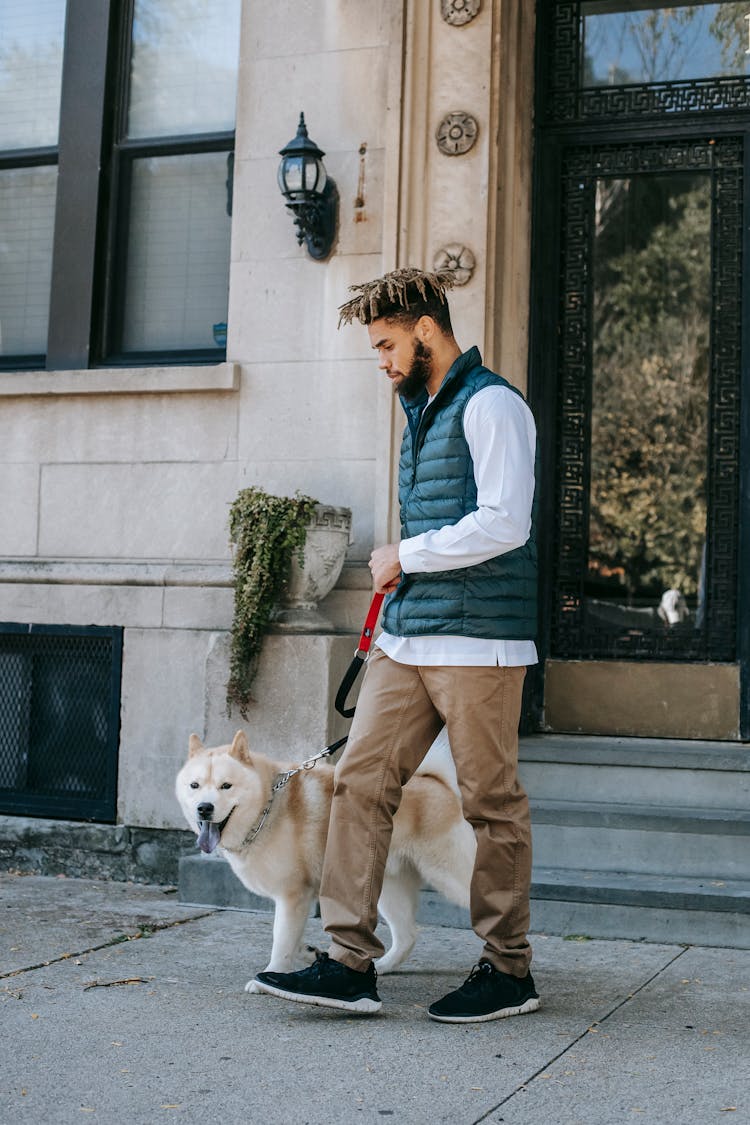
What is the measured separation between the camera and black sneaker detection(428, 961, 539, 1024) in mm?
4098

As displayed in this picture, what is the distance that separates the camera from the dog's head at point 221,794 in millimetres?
4637

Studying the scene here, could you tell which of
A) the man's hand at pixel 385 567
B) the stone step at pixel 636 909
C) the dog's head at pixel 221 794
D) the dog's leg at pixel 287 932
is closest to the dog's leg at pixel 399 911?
the dog's leg at pixel 287 932

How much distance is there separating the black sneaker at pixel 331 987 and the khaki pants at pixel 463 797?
0.15 feet

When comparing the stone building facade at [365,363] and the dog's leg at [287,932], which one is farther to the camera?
the stone building facade at [365,363]

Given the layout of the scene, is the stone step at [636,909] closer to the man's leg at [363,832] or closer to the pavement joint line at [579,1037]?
the pavement joint line at [579,1037]

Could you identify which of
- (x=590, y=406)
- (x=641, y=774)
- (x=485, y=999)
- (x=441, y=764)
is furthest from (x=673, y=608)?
(x=485, y=999)

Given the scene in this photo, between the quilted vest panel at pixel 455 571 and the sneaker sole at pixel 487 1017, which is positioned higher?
the quilted vest panel at pixel 455 571

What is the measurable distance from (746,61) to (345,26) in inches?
83.6

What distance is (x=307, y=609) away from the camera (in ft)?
20.9

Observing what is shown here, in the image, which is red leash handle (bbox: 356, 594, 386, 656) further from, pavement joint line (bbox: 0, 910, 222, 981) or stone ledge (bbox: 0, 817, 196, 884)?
stone ledge (bbox: 0, 817, 196, 884)

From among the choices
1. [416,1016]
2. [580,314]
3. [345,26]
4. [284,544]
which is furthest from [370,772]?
[345,26]

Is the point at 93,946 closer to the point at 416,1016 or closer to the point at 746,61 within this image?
the point at 416,1016

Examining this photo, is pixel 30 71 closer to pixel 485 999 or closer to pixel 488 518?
pixel 488 518

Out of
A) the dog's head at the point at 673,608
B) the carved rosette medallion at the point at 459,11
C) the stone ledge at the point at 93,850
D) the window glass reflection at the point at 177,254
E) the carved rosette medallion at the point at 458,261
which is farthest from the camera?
the dog's head at the point at 673,608
